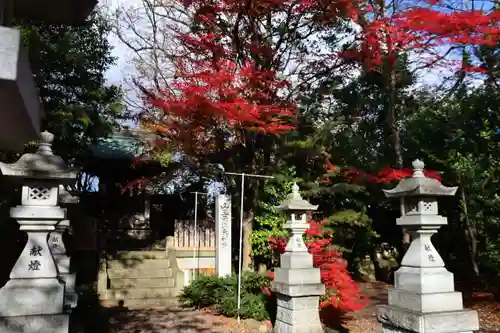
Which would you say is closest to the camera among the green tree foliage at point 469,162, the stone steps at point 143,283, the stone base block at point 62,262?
the stone base block at point 62,262

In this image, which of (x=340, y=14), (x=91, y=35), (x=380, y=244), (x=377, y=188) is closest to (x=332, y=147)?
(x=377, y=188)

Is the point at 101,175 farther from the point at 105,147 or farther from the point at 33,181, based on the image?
the point at 33,181

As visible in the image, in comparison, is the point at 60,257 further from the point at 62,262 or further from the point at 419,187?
the point at 419,187

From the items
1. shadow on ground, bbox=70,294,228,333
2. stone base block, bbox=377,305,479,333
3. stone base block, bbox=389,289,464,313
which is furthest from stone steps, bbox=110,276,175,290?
stone base block, bbox=389,289,464,313

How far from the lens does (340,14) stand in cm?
1209

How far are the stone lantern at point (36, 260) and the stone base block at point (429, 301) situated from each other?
399cm

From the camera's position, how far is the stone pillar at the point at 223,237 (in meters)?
11.1

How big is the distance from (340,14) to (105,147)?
35.7ft

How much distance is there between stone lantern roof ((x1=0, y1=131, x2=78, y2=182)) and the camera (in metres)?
4.80

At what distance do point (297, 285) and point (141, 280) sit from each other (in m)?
6.54

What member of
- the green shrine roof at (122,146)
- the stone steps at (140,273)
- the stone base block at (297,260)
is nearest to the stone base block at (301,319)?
the stone base block at (297,260)

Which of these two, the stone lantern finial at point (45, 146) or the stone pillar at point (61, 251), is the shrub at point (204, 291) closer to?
the stone pillar at point (61, 251)

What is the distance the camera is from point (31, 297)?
4453 mm

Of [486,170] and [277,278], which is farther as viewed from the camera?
[486,170]
